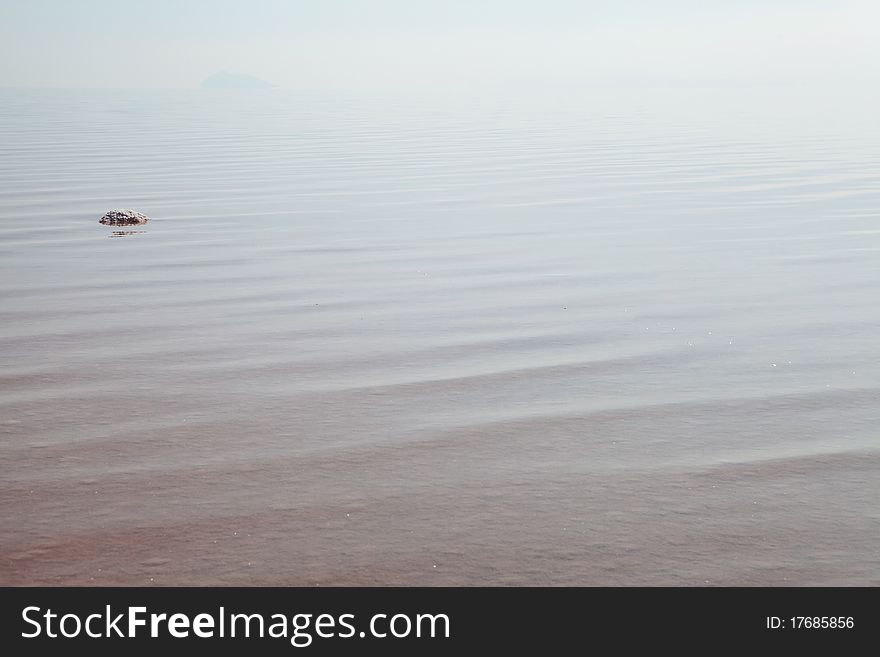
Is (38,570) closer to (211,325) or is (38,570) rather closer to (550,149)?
(211,325)

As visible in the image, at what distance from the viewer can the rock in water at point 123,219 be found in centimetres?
1008

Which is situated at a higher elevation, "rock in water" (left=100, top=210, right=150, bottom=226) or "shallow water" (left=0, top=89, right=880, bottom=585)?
"rock in water" (left=100, top=210, right=150, bottom=226)

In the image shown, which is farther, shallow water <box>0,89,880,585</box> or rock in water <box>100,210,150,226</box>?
rock in water <box>100,210,150,226</box>

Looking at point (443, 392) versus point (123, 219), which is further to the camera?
point (123, 219)

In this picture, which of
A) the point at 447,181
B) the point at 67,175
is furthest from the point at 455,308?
the point at 67,175

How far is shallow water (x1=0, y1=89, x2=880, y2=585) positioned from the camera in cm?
353

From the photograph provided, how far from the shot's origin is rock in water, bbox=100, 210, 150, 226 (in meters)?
10.1

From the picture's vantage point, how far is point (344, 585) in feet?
10.7

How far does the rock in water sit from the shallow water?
0.13 meters

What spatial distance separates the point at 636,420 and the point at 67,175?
1145cm

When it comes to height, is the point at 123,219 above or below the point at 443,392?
above

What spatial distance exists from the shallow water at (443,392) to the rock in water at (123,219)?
13 centimetres

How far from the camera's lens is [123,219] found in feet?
33.1

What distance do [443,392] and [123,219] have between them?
5775 mm
